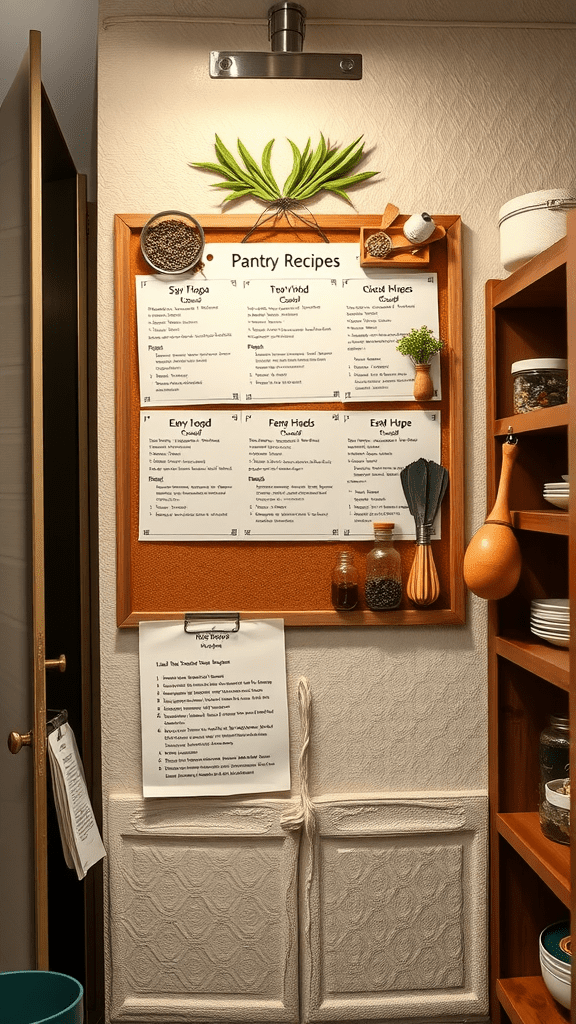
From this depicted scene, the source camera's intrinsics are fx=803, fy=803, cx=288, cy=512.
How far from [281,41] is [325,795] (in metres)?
1.80

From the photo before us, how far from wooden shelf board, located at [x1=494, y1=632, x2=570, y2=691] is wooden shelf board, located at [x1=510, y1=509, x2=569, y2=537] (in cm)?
25

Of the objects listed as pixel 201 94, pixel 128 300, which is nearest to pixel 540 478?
pixel 128 300

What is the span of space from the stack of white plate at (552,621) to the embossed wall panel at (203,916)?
76cm

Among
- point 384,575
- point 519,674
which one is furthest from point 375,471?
point 519,674

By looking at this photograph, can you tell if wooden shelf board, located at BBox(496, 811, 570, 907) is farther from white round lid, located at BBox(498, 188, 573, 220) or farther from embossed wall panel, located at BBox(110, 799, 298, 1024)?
white round lid, located at BBox(498, 188, 573, 220)

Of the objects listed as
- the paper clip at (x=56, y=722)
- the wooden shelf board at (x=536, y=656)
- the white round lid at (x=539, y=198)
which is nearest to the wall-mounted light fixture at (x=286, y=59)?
the white round lid at (x=539, y=198)

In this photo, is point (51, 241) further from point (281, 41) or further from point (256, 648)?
point (256, 648)

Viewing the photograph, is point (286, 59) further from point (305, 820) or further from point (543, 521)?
point (305, 820)

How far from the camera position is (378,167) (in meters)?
1.99

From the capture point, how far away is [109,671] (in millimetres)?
1972

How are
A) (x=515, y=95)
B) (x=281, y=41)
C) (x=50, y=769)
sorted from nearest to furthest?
(x=50, y=769) → (x=281, y=41) → (x=515, y=95)

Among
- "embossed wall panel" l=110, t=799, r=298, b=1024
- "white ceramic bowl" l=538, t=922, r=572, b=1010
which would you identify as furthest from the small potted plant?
"white ceramic bowl" l=538, t=922, r=572, b=1010

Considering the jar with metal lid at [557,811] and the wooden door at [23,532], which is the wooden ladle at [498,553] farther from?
the wooden door at [23,532]

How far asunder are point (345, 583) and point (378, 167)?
103 cm
